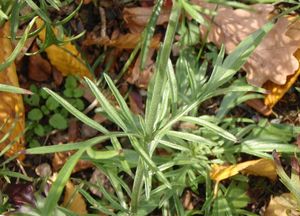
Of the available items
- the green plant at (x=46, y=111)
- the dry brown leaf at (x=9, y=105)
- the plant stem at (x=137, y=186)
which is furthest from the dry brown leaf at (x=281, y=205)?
the dry brown leaf at (x=9, y=105)

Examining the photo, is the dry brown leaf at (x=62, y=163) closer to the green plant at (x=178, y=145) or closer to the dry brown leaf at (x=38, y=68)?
the green plant at (x=178, y=145)

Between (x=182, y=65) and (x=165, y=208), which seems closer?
(x=165, y=208)

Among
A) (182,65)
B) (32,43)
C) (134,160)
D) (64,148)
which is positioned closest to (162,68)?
(64,148)

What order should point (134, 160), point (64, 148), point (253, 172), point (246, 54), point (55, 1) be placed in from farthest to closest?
point (253, 172) < point (134, 160) < point (246, 54) < point (55, 1) < point (64, 148)

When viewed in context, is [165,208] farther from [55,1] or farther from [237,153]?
[55,1]

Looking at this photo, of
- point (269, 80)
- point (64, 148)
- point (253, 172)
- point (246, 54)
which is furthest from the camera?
A: point (269, 80)

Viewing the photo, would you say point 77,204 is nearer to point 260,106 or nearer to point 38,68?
point 38,68

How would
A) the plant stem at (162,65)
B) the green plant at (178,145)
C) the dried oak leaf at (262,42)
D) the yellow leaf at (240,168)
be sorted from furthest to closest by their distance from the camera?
the dried oak leaf at (262,42) < the yellow leaf at (240,168) < the green plant at (178,145) < the plant stem at (162,65)
